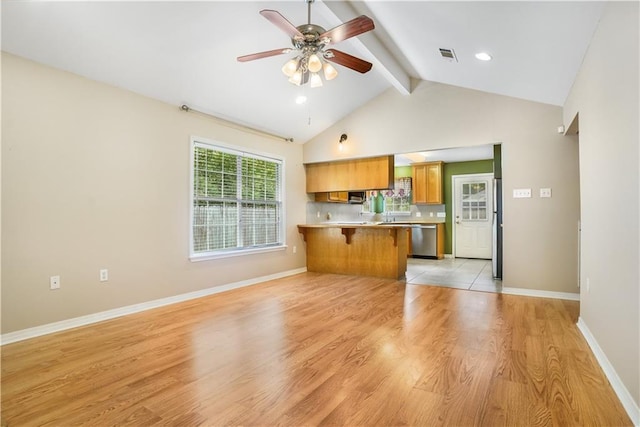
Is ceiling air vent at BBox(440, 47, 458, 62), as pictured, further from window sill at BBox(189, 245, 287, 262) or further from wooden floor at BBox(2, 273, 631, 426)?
window sill at BBox(189, 245, 287, 262)

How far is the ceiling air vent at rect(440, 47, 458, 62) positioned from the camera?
3.50 metres

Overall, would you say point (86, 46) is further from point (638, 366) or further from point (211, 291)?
point (638, 366)

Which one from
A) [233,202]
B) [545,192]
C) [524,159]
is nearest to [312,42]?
[233,202]

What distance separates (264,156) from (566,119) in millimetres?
3957

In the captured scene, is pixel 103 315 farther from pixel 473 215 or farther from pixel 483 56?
pixel 473 215

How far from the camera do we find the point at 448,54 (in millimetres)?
3596

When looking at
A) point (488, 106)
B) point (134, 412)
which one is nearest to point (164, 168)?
point (134, 412)

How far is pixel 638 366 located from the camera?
155 cm

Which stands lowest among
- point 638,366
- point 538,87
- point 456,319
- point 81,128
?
point 456,319

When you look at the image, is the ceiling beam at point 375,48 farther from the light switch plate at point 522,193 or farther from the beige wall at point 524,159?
the light switch plate at point 522,193

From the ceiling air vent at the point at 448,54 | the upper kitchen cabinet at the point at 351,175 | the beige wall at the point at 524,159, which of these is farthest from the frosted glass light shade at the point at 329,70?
the upper kitchen cabinet at the point at 351,175

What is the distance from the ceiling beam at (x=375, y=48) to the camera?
3.03 meters

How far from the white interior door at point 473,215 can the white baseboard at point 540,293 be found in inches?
142

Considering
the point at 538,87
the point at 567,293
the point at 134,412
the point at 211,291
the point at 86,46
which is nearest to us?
the point at 134,412
